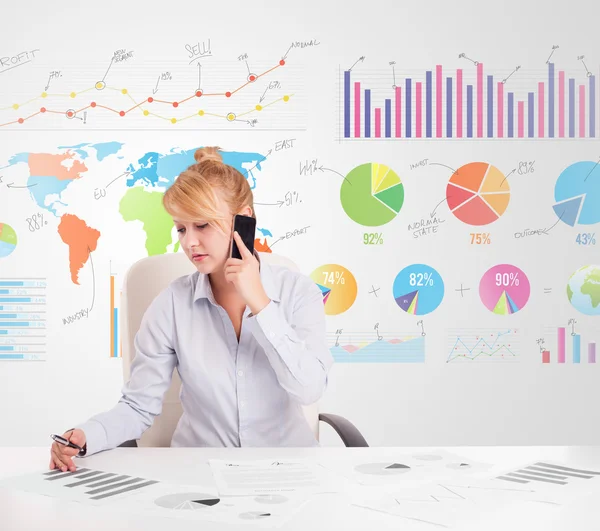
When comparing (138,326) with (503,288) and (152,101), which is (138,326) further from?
(503,288)

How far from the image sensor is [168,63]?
318 centimetres

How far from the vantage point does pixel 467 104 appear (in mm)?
3223

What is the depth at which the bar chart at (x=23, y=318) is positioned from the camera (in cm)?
317

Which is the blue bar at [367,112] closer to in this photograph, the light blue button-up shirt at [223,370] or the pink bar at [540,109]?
the pink bar at [540,109]

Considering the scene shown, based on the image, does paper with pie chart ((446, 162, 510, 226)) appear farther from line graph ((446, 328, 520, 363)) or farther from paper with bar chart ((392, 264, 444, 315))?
line graph ((446, 328, 520, 363))

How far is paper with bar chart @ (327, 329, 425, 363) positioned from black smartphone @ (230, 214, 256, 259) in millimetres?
1473

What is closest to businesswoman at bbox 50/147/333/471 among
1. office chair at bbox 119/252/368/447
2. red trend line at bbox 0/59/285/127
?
office chair at bbox 119/252/368/447

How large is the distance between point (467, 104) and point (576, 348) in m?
1.24

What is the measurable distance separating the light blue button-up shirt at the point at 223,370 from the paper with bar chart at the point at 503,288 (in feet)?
5.09

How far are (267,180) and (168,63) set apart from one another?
2.29ft

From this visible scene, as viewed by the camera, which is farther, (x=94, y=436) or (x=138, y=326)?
(x=138, y=326)

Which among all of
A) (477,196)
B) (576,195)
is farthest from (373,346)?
(576,195)

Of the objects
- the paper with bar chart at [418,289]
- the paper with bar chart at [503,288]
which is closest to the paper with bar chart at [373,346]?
the paper with bar chart at [418,289]

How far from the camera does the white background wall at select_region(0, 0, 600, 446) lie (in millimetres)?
3162
